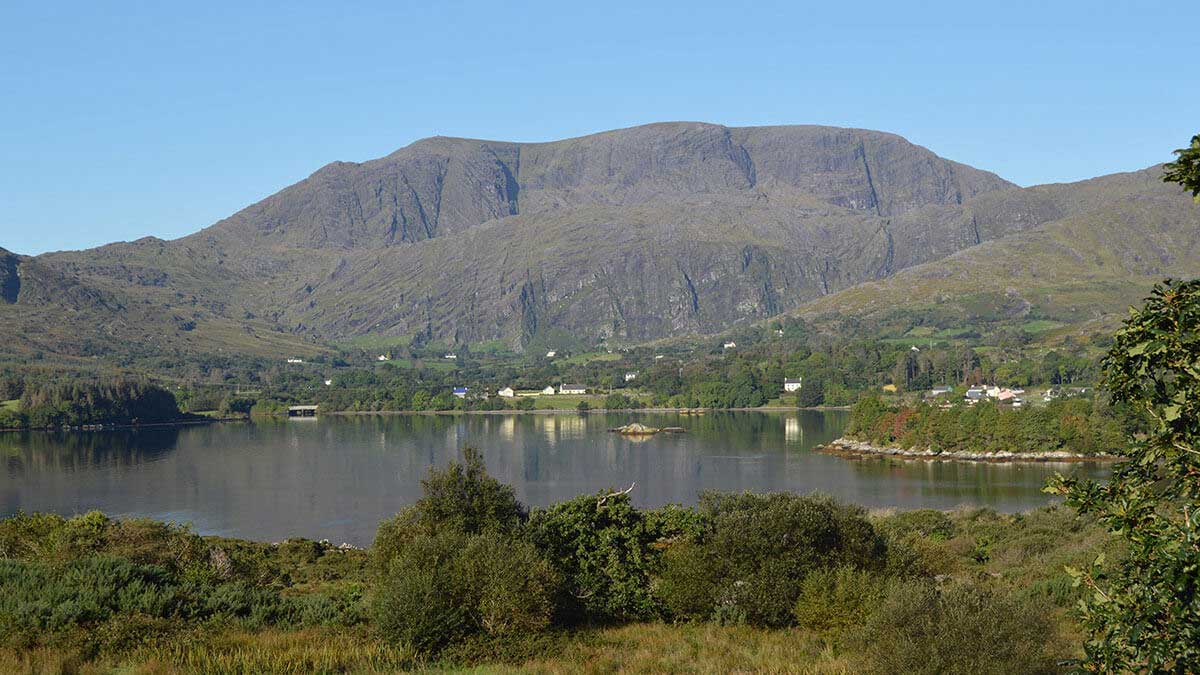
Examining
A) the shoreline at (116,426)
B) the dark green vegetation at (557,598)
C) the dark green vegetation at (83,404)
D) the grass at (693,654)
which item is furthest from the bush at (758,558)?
the dark green vegetation at (83,404)

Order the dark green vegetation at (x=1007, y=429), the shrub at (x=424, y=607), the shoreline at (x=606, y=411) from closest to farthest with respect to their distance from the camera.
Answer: the shrub at (x=424, y=607) → the dark green vegetation at (x=1007, y=429) → the shoreline at (x=606, y=411)

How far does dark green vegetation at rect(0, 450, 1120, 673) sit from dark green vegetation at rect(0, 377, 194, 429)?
135 m

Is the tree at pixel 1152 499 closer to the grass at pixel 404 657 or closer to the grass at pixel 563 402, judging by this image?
the grass at pixel 404 657

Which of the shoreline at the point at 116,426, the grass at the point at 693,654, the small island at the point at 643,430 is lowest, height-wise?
the small island at the point at 643,430

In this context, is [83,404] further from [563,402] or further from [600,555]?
[600,555]

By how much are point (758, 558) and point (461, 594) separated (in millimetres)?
7007

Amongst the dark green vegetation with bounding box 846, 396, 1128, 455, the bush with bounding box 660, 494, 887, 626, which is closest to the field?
the bush with bounding box 660, 494, 887, 626

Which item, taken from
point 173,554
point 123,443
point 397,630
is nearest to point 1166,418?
point 397,630

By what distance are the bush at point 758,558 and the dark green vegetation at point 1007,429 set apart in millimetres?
77364

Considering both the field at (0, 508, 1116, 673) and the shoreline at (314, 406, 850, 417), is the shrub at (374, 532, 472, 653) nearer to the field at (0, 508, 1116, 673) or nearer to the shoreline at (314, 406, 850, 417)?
the field at (0, 508, 1116, 673)

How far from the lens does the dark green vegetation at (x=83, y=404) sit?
146 meters

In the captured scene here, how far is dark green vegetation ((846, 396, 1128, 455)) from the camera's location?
94.3 meters

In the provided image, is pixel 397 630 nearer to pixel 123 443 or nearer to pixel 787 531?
pixel 787 531

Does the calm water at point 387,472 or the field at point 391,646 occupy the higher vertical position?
the field at point 391,646
